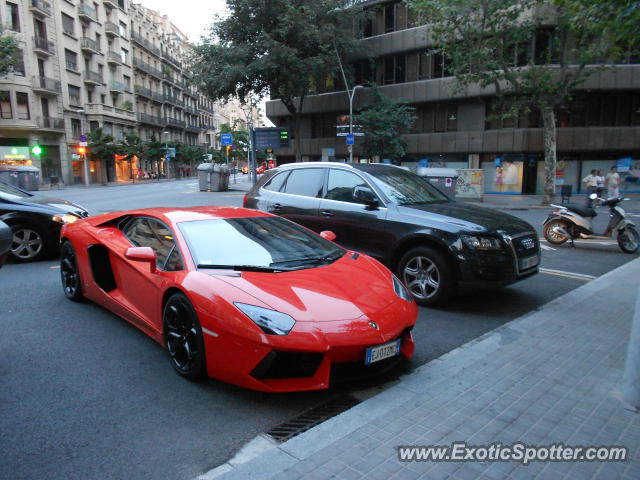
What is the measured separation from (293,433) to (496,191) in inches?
1145

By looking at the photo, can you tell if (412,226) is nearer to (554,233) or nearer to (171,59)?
(554,233)

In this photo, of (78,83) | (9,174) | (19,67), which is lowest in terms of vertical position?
(9,174)

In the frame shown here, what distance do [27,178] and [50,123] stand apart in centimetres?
1465

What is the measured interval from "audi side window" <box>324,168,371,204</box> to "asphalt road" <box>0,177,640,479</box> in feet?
6.19

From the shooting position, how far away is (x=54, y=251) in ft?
25.9

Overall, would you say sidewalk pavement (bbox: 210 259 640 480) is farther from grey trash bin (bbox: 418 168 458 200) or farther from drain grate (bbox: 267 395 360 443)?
grey trash bin (bbox: 418 168 458 200)

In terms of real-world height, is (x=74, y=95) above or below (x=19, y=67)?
below

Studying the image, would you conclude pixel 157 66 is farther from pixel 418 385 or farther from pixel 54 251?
pixel 418 385

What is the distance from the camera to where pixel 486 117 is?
29219 millimetres

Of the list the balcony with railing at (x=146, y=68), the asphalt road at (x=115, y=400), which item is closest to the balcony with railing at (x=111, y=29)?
the balcony with railing at (x=146, y=68)

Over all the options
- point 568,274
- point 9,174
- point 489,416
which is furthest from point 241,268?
point 9,174

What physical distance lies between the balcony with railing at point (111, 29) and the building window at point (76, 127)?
13.8 m

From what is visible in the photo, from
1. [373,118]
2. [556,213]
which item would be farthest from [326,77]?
[556,213]

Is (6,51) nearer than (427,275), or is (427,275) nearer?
(427,275)
